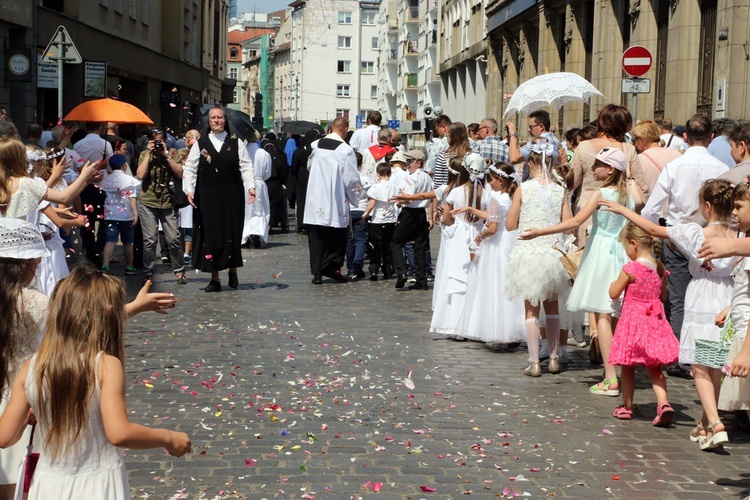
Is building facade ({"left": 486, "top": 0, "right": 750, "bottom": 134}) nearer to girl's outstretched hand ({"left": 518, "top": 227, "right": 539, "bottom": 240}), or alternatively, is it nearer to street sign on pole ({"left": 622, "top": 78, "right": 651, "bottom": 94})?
street sign on pole ({"left": 622, "top": 78, "right": 651, "bottom": 94})

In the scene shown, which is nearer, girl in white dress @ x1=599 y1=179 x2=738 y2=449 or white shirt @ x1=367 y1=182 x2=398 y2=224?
girl in white dress @ x1=599 y1=179 x2=738 y2=449

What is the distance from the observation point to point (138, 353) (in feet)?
33.3

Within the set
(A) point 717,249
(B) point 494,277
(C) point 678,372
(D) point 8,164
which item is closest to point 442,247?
(B) point 494,277

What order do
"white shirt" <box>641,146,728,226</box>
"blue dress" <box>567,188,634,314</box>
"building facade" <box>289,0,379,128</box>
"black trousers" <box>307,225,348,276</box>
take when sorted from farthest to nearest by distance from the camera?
"building facade" <box>289,0,379,128</box>
"black trousers" <box>307,225,348,276</box>
"white shirt" <box>641,146,728,226</box>
"blue dress" <box>567,188,634,314</box>

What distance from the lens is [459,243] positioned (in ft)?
37.1

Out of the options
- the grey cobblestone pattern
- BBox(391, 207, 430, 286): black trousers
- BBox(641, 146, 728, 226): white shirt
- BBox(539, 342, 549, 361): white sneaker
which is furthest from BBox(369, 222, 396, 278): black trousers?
BBox(641, 146, 728, 226): white shirt

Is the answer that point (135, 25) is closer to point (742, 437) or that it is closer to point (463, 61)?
point (463, 61)

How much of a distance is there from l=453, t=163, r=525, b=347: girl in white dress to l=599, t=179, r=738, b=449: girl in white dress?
10.3 feet

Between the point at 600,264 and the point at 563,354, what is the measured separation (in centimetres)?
154

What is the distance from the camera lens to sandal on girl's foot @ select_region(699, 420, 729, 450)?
6.76 meters

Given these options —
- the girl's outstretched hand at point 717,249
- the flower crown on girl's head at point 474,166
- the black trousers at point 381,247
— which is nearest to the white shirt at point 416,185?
the black trousers at point 381,247

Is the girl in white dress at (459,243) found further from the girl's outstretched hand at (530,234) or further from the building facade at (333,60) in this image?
the building facade at (333,60)

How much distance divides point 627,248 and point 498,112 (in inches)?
1468

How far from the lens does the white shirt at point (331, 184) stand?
16.1m
